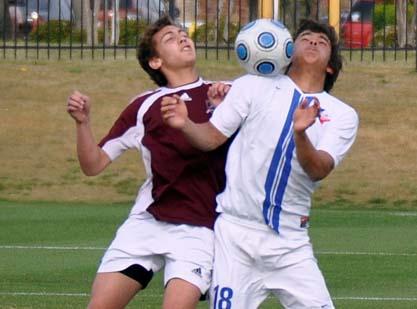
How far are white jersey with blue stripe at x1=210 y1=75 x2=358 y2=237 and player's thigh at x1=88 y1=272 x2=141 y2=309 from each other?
2.21 ft

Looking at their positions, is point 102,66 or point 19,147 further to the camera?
point 102,66

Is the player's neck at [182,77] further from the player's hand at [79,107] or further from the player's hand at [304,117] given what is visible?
the player's hand at [304,117]

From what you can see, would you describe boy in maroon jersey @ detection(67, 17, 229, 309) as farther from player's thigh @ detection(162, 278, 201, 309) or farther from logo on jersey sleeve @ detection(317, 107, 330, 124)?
logo on jersey sleeve @ detection(317, 107, 330, 124)

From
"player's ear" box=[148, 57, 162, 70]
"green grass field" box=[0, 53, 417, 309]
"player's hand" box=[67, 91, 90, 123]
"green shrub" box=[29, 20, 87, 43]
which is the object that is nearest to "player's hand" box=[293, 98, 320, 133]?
"player's ear" box=[148, 57, 162, 70]

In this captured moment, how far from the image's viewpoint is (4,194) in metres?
16.8

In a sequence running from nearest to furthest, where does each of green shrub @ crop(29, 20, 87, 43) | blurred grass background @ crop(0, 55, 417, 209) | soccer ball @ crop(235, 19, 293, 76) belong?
soccer ball @ crop(235, 19, 293, 76) < blurred grass background @ crop(0, 55, 417, 209) < green shrub @ crop(29, 20, 87, 43)

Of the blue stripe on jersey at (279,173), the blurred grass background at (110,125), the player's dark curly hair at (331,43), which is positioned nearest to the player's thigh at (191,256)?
the blue stripe on jersey at (279,173)

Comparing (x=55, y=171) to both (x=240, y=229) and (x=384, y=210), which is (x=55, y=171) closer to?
(x=384, y=210)

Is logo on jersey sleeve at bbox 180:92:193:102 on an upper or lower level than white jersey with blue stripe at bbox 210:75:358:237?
upper

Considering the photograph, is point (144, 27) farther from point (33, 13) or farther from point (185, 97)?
point (185, 97)

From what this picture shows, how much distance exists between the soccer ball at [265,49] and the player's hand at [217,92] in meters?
0.21

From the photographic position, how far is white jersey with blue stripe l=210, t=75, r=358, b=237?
5.92 meters

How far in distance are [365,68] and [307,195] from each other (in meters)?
15.7

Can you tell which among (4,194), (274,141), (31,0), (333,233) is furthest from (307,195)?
(31,0)
